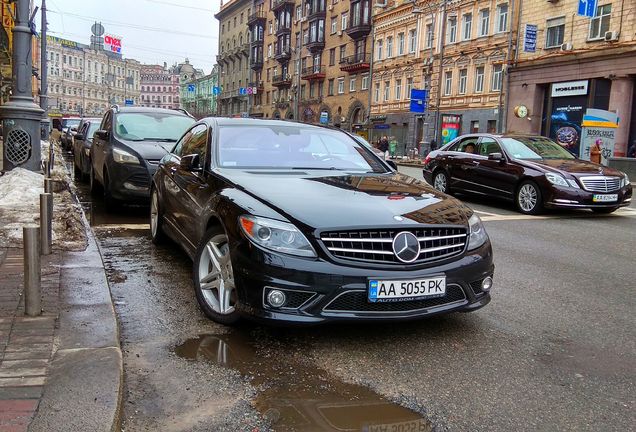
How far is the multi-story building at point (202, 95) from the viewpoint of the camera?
10426cm

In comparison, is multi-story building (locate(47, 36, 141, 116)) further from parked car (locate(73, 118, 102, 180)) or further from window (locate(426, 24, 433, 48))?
parked car (locate(73, 118, 102, 180))

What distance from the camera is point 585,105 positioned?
95.3ft

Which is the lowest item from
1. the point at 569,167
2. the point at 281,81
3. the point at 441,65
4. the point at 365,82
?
the point at 569,167

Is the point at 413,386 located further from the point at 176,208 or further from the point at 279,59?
the point at 279,59

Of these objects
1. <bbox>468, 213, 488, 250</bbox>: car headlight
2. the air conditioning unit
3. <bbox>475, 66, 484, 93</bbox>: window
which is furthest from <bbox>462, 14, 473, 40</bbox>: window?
<bbox>468, 213, 488, 250</bbox>: car headlight

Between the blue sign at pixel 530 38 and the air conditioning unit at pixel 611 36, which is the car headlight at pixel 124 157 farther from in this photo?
the blue sign at pixel 530 38

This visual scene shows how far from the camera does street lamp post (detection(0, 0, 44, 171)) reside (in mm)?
9648

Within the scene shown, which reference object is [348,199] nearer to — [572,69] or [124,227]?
[124,227]

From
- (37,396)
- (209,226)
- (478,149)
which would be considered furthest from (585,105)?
(37,396)

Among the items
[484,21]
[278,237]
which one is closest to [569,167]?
[278,237]

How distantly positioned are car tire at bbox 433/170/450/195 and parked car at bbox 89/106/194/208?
19.1ft

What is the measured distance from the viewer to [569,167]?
10.5 m

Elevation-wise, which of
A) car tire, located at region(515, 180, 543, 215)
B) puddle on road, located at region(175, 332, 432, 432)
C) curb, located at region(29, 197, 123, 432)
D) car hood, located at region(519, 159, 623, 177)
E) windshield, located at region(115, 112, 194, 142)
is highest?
windshield, located at region(115, 112, 194, 142)

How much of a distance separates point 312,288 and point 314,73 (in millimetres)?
57456
